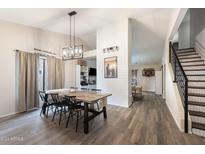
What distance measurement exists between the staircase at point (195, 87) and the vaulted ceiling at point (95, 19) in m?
1.60

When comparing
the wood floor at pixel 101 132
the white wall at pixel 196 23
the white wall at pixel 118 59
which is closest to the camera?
the wood floor at pixel 101 132

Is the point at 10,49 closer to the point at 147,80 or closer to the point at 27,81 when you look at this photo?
the point at 27,81

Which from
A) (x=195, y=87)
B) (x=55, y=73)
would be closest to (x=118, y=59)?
(x=195, y=87)

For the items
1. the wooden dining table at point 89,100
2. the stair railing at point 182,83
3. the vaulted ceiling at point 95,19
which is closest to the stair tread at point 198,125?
the stair railing at point 182,83

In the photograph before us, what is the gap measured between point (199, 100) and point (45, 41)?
5.88 meters

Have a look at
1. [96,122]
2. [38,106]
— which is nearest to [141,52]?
[96,122]

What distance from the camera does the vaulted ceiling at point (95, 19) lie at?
3.85 metres

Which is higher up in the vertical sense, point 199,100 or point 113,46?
point 113,46

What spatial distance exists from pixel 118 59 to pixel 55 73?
2.92 metres

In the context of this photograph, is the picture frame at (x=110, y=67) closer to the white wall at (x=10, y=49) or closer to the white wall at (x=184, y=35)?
the white wall at (x=10, y=49)

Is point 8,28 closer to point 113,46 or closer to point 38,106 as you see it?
point 38,106

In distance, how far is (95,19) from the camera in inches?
184

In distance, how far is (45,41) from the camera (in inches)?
207

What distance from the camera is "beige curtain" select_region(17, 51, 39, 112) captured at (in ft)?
13.9
